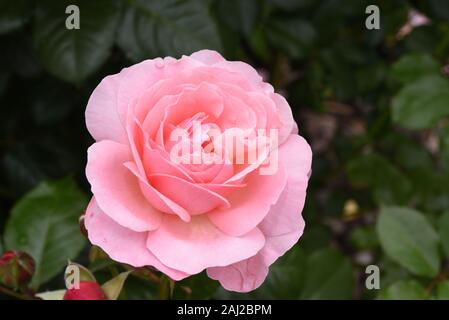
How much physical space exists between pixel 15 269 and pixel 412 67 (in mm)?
898

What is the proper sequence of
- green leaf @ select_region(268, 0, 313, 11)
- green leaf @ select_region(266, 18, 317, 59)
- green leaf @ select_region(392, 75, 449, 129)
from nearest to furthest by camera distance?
green leaf @ select_region(392, 75, 449, 129), green leaf @ select_region(268, 0, 313, 11), green leaf @ select_region(266, 18, 317, 59)

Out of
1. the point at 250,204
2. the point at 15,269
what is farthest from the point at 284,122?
the point at 15,269

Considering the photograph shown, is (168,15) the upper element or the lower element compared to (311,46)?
upper

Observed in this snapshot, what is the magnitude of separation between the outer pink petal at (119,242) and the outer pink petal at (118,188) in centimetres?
2

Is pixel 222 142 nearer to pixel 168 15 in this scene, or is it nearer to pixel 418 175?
pixel 168 15

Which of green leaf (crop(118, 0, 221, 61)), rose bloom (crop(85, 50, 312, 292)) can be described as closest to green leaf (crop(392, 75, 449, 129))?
green leaf (crop(118, 0, 221, 61))

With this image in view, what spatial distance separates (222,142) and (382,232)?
1.76 feet

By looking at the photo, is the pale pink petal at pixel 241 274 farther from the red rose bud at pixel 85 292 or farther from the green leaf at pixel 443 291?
the green leaf at pixel 443 291

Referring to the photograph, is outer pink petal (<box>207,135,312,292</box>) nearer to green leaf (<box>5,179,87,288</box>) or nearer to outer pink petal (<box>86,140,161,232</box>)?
outer pink petal (<box>86,140,161,232</box>)

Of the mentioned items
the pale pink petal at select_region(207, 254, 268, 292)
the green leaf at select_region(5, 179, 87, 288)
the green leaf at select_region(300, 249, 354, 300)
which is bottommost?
the green leaf at select_region(300, 249, 354, 300)

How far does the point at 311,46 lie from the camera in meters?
1.54

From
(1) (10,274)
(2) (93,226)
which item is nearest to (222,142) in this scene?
(2) (93,226)

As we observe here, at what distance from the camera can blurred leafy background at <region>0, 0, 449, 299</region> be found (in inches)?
44.6
